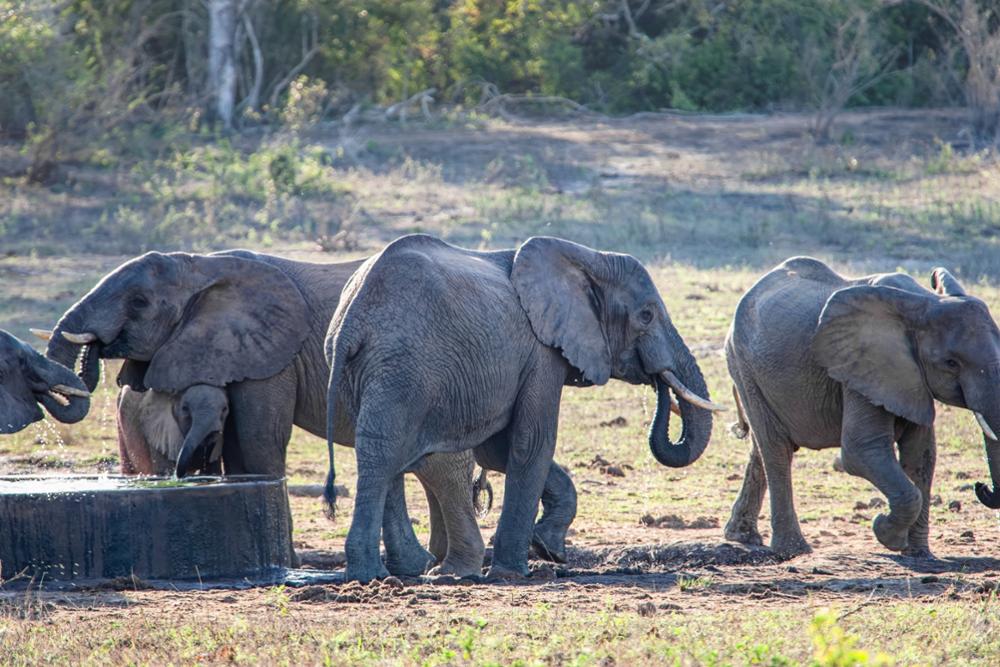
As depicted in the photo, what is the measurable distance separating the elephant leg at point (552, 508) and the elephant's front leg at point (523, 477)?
1.25ft

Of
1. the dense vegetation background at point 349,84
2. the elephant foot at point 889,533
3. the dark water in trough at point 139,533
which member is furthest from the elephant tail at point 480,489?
the dense vegetation background at point 349,84

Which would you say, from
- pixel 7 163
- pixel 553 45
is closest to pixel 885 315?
pixel 7 163

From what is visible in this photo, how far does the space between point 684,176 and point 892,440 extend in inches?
589

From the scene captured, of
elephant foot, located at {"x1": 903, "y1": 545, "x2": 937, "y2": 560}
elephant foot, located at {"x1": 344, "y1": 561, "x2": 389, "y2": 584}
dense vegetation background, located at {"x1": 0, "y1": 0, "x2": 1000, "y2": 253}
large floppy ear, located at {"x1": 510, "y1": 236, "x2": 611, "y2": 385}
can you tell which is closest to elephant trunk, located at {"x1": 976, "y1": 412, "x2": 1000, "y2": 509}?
elephant foot, located at {"x1": 903, "y1": 545, "x2": 937, "y2": 560}

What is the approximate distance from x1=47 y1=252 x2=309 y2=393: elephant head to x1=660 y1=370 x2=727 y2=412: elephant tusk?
1.88 m

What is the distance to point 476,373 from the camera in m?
7.70

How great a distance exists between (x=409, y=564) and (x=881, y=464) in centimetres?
230

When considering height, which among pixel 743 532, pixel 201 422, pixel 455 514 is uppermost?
pixel 201 422

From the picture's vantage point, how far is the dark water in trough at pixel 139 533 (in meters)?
7.45

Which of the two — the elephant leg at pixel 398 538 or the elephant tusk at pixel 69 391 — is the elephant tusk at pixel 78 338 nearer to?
the elephant tusk at pixel 69 391

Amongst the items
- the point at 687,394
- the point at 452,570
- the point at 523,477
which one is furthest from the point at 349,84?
the point at 523,477

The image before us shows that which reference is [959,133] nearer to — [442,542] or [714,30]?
[714,30]

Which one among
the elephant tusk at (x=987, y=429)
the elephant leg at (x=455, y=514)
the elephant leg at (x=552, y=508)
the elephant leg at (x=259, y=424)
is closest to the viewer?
the elephant tusk at (x=987, y=429)

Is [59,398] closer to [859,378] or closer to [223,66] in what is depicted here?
[859,378]
